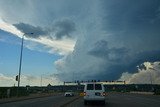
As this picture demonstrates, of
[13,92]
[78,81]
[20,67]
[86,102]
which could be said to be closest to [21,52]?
[20,67]

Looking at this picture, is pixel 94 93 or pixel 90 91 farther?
pixel 90 91

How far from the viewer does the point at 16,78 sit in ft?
184

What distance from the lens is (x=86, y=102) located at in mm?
30969

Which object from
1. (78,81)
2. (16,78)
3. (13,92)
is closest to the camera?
(16,78)

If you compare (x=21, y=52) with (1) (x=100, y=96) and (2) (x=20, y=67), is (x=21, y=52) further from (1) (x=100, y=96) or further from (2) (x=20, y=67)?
(1) (x=100, y=96)

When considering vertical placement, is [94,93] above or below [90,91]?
below

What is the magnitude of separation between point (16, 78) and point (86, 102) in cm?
2783

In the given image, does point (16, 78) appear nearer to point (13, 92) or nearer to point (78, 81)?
point (13, 92)

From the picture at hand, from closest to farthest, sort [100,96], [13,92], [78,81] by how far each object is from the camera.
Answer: [100,96]
[13,92]
[78,81]

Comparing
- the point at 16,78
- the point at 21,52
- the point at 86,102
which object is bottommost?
the point at 86,102

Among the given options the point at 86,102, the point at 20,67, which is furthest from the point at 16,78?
the point at 86,102

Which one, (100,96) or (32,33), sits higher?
(32,33)

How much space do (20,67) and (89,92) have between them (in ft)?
96.3

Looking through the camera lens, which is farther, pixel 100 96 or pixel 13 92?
pixel 13 92
